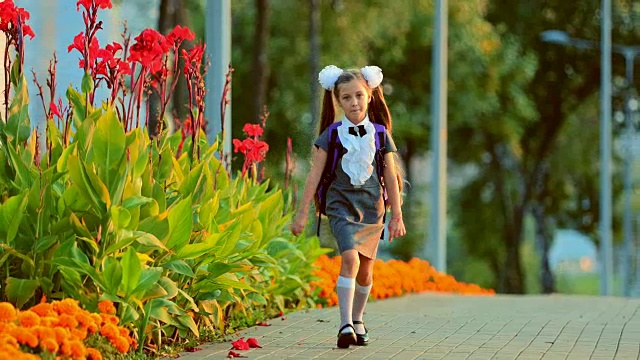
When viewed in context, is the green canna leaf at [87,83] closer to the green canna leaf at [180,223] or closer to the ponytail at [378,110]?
the green canna leaf at [180,223]

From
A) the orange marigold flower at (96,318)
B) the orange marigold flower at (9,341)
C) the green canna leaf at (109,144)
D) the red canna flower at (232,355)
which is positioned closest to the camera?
the orange marigold flower at (9,341)

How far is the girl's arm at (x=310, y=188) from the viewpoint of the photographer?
9258 millimetres

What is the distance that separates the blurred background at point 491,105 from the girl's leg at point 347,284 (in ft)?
89.1

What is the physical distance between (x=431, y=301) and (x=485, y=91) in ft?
87.2

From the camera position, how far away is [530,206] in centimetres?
4259

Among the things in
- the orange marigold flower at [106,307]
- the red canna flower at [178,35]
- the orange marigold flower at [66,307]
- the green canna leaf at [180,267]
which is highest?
the red canna flower at [178,35]

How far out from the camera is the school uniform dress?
9.34m

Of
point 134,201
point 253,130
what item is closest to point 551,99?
point 253,130

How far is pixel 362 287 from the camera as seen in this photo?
9.62 metres

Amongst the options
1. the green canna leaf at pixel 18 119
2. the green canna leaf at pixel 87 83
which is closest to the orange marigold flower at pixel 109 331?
the green canna leaf at pixel 18 119

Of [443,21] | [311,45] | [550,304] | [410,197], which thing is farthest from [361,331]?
[410,197]

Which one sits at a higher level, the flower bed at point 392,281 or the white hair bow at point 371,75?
the white hair bow at point 371,75

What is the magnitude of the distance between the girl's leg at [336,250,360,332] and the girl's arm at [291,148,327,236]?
12.2 inches

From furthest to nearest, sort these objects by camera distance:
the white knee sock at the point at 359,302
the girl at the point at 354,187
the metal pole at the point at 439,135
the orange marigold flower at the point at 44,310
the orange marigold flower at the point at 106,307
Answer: the metal pole at the point at 439,135 → the white knee sock at the point at 359,302 → the girl at the point at 354,187 → the orange marigold flower at the point at 106,307 → the orange marigold flower at the point at 44,310
